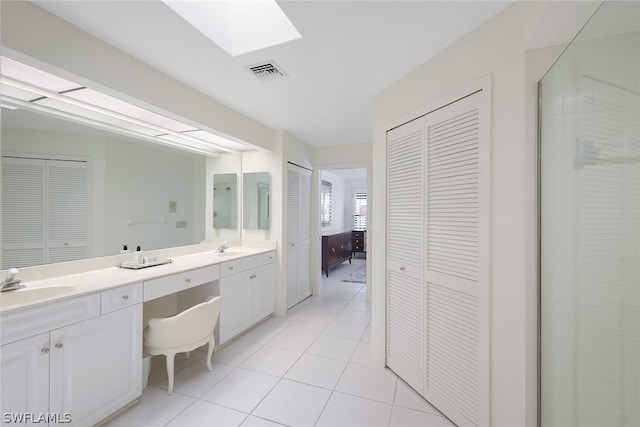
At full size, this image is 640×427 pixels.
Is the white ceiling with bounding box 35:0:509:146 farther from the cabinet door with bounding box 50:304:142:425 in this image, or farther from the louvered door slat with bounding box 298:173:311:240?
the cabinet door with bounding box 50:304:142:425

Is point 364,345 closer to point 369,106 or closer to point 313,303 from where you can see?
point 313,303

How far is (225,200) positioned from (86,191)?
156 cm

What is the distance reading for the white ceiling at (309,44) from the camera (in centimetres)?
140

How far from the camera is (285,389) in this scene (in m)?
2.04

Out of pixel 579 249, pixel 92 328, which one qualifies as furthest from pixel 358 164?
pixel 92 328

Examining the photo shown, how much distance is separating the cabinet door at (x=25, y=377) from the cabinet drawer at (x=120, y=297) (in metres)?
0.29

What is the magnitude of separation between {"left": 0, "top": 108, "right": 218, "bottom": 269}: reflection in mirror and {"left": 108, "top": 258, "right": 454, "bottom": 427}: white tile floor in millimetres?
1222

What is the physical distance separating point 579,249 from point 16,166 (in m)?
3.26

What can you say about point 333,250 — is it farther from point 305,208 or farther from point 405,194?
point 405,194

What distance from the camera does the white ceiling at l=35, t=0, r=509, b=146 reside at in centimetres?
140

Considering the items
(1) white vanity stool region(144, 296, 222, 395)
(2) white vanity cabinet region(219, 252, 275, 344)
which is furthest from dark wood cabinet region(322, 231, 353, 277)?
(1) white vanity stool region(144, 296, 222, 395)

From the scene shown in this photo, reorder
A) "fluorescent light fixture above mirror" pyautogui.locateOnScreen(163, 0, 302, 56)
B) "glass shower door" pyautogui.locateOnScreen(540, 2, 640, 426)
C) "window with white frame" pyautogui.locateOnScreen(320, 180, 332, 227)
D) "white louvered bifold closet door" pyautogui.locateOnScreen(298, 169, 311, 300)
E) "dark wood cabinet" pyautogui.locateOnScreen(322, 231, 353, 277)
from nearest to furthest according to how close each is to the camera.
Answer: "glass shower door" pyautogui.locateOnScreen(540, 2, 640, 426) < "fluorescent light fixture above mirror" pyautogui.locateOnScreen(163, 0, 302, 56) < "white louvered bifold closet door" pyautogui.locateOnScreen(298, 169, 311, 300) < "dark wood cabinet" pyautogui.locateOnScreen(322, 231, 353, 277) < "window with white frame" pyautogui.locateOnScreen(320, 180, 332, 227)

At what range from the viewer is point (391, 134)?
2266 mm

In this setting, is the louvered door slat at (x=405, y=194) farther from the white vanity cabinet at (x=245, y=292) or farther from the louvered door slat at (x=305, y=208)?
the louvered door slat at (x=305, y=208)
